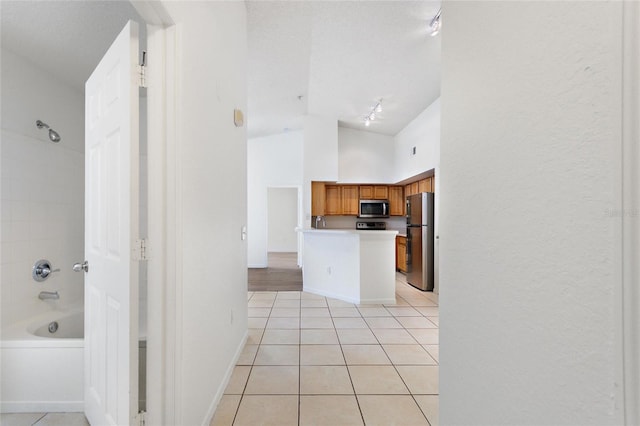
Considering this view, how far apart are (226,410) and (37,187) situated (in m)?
2.28

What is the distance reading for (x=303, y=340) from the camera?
238 centimetres

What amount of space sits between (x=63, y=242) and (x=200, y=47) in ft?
7.18

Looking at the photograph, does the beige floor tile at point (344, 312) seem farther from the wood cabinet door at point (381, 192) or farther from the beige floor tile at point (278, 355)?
the wood cabinet door at point (381, 192)

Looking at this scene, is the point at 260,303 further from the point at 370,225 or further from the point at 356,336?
the point at 370,225

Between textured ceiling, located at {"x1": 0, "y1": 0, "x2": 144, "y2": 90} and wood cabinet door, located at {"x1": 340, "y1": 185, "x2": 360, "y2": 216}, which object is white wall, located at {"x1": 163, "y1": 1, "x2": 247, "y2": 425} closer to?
textured ceiling, located at {"x1": 0, "y1": 0, "x2": 144, "y2": 90}

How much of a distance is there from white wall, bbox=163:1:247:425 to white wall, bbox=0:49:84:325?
159 cm

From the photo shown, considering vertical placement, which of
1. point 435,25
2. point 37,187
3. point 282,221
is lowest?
point 282,221

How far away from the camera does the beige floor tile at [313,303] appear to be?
11.0 feet

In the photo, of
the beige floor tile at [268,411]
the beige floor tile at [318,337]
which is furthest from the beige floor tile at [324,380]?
the beige floor tile at [318,337]

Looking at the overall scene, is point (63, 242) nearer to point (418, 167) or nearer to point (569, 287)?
point (569, 287)

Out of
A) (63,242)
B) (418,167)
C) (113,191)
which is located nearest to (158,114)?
(113,191)

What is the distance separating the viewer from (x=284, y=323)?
278 cm

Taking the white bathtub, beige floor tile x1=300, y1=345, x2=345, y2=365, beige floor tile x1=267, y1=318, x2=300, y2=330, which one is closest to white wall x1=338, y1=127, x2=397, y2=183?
beige floor tile x1=267, y1=318, x2=300, y2=330

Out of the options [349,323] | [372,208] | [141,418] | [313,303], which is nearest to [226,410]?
[141,418]
